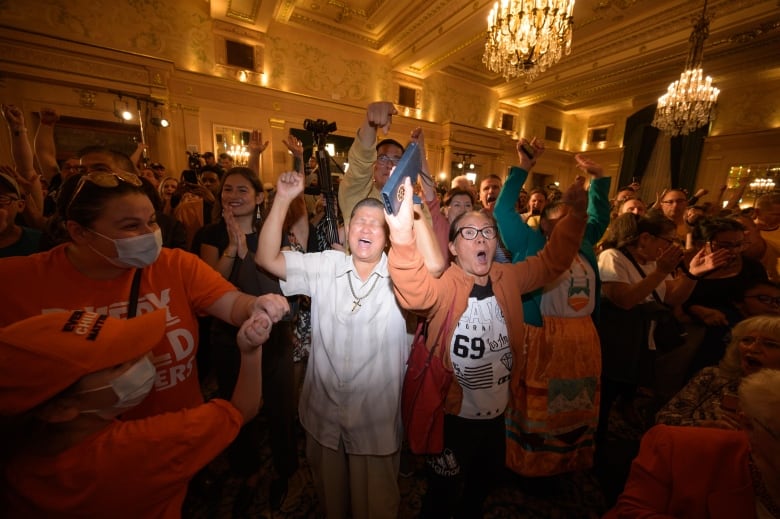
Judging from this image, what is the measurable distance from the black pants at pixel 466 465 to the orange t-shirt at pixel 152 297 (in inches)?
53.1

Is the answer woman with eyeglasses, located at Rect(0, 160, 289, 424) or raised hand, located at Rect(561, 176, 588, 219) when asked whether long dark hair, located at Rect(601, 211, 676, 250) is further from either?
woman with eyeglasses, located at Rect(0, 160, 289, 424)

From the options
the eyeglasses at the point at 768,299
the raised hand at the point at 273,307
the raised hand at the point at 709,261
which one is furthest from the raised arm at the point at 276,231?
the eyeglasses at the point at 768,299

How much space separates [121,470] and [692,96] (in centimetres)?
992

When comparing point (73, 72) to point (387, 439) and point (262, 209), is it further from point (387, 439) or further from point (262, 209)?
point (387, 439)

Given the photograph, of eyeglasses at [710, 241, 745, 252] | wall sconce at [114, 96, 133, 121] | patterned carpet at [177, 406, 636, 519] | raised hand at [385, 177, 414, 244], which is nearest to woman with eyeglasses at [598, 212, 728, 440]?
eyeglasses at [710, 241, 745, 252]

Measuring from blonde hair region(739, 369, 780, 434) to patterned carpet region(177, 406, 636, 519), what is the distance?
97 cm

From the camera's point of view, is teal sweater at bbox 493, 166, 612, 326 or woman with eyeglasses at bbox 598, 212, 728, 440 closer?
teal sweater at bbox 493, 166, 612, 326

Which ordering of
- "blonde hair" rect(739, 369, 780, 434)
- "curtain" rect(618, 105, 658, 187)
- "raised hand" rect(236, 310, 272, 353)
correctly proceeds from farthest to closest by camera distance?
1. "curtain" rect(618, 105, 658, 187)
2. "raised hand" rect(236, 310, 272, 353)
3. "blonde hair" rect(739, 369, 780, 434)

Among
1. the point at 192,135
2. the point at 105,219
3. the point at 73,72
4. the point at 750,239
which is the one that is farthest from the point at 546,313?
the point at 73,72

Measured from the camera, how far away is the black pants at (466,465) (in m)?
1.54

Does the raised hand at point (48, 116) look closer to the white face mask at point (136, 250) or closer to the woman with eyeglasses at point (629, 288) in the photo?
the white face mask at point (136, 250)

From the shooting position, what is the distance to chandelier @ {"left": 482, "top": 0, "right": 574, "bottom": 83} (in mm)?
4418

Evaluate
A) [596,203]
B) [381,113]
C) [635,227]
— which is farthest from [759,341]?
[381,113]

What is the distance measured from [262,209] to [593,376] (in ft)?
8.98
